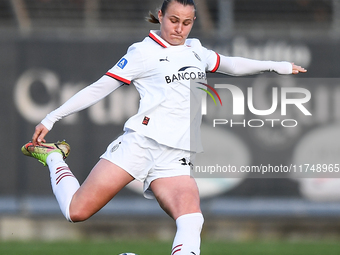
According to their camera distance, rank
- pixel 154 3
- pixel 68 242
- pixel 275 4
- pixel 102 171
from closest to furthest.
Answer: pixel 102 171, pixel 68 242, pixel 275 4, pixel 154 3

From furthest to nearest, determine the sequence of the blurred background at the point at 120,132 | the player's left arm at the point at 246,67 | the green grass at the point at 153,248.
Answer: the blurred background at the point at 120,132 < the green grass at the point at 153,248 < the player's left arm at the point at 246,67

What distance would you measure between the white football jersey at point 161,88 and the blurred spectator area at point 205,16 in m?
4.06

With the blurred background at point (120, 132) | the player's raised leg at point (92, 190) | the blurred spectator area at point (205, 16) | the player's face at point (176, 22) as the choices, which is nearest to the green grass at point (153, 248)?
the blurred background at point (120, 132)

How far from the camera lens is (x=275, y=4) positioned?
29.5ft

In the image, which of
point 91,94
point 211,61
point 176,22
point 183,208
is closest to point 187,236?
point 183,208

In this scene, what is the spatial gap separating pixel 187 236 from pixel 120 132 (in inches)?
166

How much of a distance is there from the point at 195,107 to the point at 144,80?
1.35 feet

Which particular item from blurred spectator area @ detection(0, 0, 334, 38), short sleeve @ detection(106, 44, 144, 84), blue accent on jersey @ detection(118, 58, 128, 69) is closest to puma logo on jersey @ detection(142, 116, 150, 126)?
short sleeve @ detection(106, 44, 144, 84)

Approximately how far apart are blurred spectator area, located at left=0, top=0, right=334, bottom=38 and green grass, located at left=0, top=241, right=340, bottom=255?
2.80m

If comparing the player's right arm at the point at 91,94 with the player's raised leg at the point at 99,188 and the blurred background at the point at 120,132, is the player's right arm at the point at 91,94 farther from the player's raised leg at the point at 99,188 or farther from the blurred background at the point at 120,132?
the blurred background at the point at 120,132

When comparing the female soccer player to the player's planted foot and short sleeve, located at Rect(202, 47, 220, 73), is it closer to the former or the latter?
short sleeve, located at Rect(202, 47, 220, 73)

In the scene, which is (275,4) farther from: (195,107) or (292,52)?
(195,107)

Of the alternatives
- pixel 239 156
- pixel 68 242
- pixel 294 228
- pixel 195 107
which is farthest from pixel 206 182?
pixel 195 107

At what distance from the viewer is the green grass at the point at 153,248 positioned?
696cm
